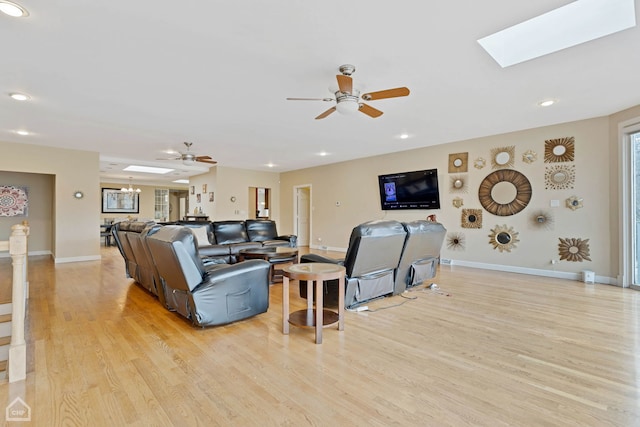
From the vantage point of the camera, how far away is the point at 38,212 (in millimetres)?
7535

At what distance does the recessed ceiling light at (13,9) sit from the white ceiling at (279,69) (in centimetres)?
4

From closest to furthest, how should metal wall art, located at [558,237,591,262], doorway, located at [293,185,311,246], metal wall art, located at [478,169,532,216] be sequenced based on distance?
metal wall art, located at [558,237,591,262] < metal wall art, located at [478,169,532,216] < doorway, located at [293,185,311,246]

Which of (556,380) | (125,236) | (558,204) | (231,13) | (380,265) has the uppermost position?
(231,13)

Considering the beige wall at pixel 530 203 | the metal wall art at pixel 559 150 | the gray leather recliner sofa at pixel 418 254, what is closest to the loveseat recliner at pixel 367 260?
the gray leather recliner sofa at pixel 418 254

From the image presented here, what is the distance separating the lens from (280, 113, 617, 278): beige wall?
471cm

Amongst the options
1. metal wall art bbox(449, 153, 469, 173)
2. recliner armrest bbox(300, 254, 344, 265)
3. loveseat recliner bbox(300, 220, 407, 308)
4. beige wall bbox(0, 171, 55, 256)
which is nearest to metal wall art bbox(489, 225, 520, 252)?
metal wall art bbox(449, 153, 469, 173)

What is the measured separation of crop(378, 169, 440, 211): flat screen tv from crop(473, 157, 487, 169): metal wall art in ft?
2.54

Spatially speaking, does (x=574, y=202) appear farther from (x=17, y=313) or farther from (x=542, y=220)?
(x=17, y=313)

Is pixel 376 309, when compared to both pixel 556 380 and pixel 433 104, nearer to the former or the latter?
pixel 556 380

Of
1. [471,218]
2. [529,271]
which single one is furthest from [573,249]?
[471,218]

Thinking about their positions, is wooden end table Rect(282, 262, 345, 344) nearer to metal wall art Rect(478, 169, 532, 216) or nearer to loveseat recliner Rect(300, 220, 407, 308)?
loveseat recliner Rect(300, 220, 407, 308)

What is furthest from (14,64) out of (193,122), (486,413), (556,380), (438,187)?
(438,187)

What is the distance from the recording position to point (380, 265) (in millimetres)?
3555

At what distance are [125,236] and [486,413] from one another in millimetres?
4724
